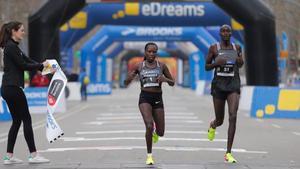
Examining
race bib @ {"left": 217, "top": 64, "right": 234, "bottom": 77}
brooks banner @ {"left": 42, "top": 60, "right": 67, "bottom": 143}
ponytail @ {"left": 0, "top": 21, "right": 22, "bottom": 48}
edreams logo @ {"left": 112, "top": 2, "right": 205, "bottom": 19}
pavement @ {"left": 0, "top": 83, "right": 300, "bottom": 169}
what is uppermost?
edreams logo @ {"left": 112, "top": 2, "right": 205, "bottom": 19}

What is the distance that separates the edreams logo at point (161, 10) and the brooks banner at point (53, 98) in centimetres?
2108

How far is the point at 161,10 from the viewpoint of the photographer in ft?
103

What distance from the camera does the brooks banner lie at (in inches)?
399

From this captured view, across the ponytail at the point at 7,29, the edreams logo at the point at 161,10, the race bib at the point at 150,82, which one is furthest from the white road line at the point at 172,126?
the edreams logo at the point at 161,10

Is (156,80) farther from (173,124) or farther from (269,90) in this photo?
(269,90)

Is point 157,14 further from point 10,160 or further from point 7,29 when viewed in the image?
point 10,160

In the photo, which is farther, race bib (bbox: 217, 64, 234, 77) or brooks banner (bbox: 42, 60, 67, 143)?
race bib (bbox: 217, 64, 234, 77)

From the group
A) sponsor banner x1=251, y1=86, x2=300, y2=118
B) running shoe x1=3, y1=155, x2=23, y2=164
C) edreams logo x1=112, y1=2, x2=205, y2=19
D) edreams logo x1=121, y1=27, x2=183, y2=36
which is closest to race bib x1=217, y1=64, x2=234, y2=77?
running shoe x1=3, y1=155, x2=23, y2=164

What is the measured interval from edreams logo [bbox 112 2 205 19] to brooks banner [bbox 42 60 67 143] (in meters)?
21.1

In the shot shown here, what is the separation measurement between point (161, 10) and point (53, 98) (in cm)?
2132

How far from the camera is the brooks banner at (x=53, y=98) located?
1014 cm

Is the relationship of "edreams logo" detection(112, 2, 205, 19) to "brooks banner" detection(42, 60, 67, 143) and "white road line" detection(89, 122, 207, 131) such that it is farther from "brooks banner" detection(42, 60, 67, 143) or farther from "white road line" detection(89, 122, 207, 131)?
"brooks banner" detection(42, 60, 67, 143)

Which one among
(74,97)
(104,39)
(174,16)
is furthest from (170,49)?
(174,16)

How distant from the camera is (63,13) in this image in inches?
971
